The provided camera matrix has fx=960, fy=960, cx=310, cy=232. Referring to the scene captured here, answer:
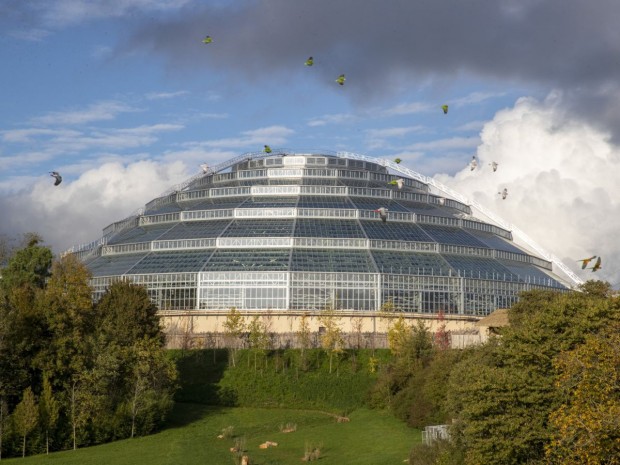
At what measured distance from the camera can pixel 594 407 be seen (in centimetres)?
4216

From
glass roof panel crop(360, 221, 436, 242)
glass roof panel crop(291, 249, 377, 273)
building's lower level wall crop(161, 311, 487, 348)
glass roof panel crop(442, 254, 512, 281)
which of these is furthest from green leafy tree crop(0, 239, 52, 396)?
glass roof panel crop(442, 254, 512, 281)

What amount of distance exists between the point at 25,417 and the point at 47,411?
3340 mm

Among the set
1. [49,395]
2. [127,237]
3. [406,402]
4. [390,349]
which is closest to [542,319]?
[406,402]

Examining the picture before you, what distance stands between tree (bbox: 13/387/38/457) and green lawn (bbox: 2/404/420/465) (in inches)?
82.6

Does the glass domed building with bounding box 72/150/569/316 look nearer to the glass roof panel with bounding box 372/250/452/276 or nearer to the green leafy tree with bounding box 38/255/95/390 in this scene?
the glass roof panel with bounding box 372/250/452/276

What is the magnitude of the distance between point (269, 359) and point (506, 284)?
3937cm

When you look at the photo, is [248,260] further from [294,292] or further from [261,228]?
[294,292]

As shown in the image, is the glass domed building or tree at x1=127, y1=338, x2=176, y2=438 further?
the glass domed building

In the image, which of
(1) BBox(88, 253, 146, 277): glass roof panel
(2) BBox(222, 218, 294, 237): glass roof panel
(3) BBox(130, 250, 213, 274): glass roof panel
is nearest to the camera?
(3) BBox(130, 250, 213, 274): glass roof panel

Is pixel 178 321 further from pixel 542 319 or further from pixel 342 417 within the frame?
pixel 542 319

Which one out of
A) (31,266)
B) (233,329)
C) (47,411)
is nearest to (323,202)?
(233,329)

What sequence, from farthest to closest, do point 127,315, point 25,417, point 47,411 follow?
point 127,315, point 47,411, point 25,417

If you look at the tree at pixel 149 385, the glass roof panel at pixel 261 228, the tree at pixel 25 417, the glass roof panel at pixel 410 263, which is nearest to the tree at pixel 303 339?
the glass roof panel at pixel 410 263

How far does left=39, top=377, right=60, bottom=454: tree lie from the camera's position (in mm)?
74125
